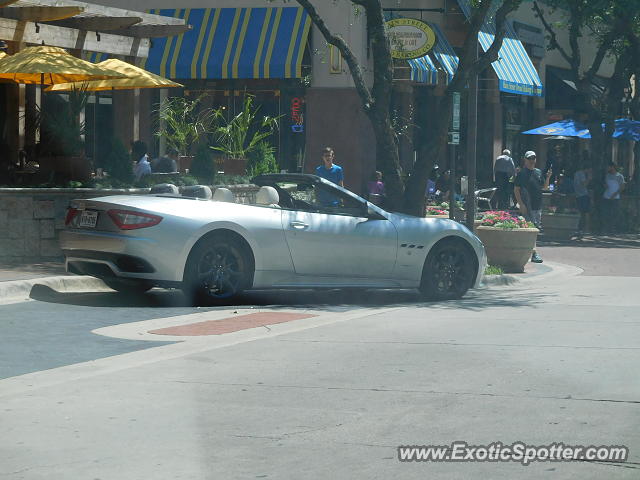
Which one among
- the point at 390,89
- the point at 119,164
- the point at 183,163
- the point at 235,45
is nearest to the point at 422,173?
the point at 390,89

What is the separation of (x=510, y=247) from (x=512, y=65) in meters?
18.5

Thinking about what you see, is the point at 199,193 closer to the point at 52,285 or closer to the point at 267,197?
the point at 267,197

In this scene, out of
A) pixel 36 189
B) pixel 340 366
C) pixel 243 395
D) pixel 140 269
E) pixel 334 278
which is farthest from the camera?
pixel 36 189

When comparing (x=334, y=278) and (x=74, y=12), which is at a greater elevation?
(x=74, y=12)

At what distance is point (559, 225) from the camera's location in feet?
92.2

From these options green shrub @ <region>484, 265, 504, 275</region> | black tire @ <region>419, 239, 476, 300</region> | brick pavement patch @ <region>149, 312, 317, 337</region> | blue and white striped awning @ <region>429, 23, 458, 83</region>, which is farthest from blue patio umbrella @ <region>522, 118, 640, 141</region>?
brick pavement patch @ <region>149, 312, 317, 337</region>

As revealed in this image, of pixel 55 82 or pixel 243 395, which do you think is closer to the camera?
pixel 243 395

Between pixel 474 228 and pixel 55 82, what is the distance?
7624mm

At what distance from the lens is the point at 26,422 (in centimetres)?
733

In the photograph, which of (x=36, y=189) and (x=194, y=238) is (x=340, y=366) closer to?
(x=194, y=238)

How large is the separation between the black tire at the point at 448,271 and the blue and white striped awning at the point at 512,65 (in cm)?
2005

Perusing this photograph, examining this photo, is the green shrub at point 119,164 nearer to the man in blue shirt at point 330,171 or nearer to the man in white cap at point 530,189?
the man in blue shirt at point 330,171

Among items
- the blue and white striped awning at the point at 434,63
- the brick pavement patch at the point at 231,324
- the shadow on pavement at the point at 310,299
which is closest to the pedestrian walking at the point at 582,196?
the blue and white striped awning at the point at 434,63

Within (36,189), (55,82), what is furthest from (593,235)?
(36,189)
